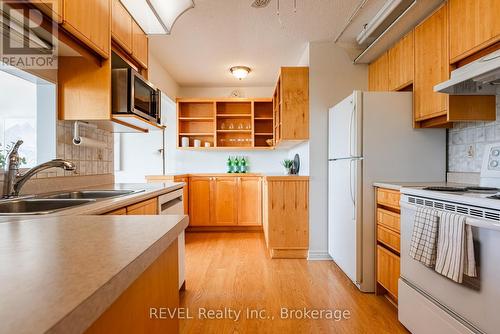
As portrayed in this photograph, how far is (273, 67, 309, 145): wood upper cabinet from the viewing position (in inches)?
128

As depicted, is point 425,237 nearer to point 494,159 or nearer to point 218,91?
point 494,159

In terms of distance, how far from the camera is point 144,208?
5.47 feet

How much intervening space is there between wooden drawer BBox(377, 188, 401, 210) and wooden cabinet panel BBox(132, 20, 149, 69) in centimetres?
229

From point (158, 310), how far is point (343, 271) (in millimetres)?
2359

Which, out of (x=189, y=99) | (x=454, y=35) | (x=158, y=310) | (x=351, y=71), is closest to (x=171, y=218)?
(x=158, y=310)

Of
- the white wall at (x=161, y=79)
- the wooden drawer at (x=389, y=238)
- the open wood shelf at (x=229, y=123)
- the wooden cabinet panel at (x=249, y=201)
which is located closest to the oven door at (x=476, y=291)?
the wooden drawer at (x=389, y=238)

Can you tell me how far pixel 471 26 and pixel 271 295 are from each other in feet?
7.57

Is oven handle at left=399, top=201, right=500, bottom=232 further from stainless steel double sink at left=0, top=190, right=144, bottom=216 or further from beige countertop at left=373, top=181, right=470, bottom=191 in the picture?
stainless steel double sink at left=0, top=190, right=144, bottom=216

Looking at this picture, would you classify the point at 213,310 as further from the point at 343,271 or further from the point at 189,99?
the point at 189,99

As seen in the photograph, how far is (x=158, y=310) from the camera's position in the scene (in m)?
0.77

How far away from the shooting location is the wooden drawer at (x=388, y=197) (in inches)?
79.9

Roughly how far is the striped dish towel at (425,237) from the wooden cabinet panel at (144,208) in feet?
5.18

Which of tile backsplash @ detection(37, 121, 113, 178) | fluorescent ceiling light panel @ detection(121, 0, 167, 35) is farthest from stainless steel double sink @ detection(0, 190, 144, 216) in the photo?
fluorescent ceiling light panel @ detection(121, 0, 167, 35)

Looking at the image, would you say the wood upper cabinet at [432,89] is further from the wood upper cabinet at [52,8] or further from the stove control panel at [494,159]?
the wood upper cabinet at [52,8]
